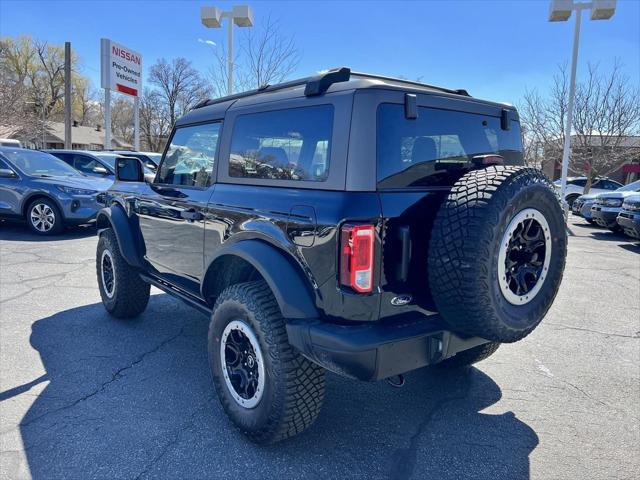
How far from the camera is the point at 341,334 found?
2.18 metres

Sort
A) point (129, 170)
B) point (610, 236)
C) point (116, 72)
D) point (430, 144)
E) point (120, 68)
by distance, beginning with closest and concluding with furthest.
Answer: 1. point (430, 144)
2. point (129, 170)
3. point (610, 236)
4. point (116, 72)
5. point (120, 68)

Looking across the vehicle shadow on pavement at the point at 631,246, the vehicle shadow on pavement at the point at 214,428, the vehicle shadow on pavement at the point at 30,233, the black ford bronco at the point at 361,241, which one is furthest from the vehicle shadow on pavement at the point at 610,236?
the vehicle shadow on pavement at the point at 30,233

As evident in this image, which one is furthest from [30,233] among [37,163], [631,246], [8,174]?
[631,246]

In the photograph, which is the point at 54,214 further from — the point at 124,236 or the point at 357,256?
the point at 357,256

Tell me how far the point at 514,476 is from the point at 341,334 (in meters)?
1.25

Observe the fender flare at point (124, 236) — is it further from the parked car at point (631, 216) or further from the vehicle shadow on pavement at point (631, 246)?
the vehicle shadow on pavement at point (631, 246)

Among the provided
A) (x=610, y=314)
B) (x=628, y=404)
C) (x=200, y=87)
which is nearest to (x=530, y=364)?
(x=628, y=404)

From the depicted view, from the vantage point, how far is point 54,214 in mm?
9109

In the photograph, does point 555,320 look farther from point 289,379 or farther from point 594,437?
point 289,379

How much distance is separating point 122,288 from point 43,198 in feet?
19.8

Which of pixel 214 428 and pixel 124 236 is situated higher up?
pixel 124 236

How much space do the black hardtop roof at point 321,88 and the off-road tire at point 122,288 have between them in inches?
57.5

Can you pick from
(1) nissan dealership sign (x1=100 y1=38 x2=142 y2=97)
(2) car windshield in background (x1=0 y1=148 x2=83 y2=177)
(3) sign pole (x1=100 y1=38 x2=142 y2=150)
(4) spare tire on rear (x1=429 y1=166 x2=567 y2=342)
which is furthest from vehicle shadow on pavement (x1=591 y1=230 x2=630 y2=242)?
(1) nissan dealership sign (x1=100 y1=38 x2=142 y2=97)

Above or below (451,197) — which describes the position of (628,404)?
below
